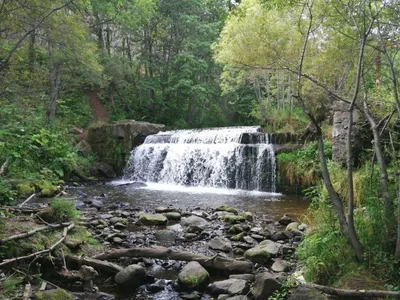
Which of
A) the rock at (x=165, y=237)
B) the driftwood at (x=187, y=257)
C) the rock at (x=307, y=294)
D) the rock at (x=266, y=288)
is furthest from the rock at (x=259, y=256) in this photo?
the rock at (x=307, y=294)

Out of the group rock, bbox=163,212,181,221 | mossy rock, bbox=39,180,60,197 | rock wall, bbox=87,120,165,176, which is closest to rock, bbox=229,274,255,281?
rock, bbox=163,212,181,221

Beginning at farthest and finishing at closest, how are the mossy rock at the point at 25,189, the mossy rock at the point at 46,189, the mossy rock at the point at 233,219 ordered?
the mossy rock at the point at 46,189 → the mossy rock at the point at 25,189 → the mossy rock at the point at 233,219

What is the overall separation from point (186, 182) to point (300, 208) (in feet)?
18.4

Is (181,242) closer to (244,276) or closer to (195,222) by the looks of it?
(195,222)

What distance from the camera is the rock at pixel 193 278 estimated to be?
4.13 meters

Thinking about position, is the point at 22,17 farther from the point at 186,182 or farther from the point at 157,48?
the point at 157,48

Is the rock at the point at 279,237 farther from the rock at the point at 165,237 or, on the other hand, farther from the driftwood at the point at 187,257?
the rock at the point at 165,237

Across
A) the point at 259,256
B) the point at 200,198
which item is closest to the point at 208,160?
the point at 200,198

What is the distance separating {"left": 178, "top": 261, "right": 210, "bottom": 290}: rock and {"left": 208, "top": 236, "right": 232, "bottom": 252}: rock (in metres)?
1.30

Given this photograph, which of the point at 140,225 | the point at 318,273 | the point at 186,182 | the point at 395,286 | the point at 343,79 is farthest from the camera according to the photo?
the point at 186,182

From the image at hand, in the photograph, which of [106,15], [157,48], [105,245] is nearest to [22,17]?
[105,245]

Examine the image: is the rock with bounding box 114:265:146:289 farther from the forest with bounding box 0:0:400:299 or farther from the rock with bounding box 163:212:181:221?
the rock with bounding box 163:212:181:221

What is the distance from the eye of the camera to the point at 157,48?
2222 centimetres

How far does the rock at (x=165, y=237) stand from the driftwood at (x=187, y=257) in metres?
1.14
